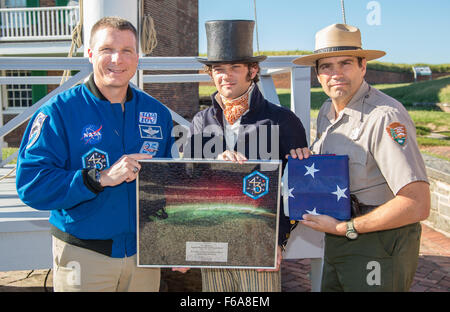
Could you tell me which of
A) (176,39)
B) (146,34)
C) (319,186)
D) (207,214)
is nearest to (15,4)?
(176,39)

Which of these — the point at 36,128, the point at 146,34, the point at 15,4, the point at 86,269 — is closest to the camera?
the point at 36,128

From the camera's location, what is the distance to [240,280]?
2332 millimetres

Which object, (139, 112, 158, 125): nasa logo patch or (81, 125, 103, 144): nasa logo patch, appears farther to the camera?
(139, 112, 158, 125): nasa logo patch

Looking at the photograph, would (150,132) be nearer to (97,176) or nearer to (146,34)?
(97,176)

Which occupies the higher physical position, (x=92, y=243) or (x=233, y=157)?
(x=233, y=157)

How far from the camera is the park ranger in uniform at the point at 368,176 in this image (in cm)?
197

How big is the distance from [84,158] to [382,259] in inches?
61.2

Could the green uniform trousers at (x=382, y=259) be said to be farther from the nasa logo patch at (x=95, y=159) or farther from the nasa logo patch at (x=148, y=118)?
the nasa logo patch at (x=95, y=159)

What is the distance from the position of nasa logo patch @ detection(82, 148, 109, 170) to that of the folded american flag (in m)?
0.92

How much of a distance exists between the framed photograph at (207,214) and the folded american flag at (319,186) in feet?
0.36

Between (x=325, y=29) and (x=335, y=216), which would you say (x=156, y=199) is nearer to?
(x=335, y=216)

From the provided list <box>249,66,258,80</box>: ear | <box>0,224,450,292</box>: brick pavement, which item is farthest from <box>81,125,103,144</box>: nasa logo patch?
<box>0,224,450,292</box>: brick pavement

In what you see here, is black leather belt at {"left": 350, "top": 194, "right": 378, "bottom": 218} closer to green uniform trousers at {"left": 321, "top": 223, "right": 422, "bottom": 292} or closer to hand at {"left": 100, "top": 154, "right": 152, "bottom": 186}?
green uniform trousers at {"left": 321, "top": 223, "right": 422, "bottom": 292}

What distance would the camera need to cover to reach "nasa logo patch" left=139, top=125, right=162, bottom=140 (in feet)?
7.43
